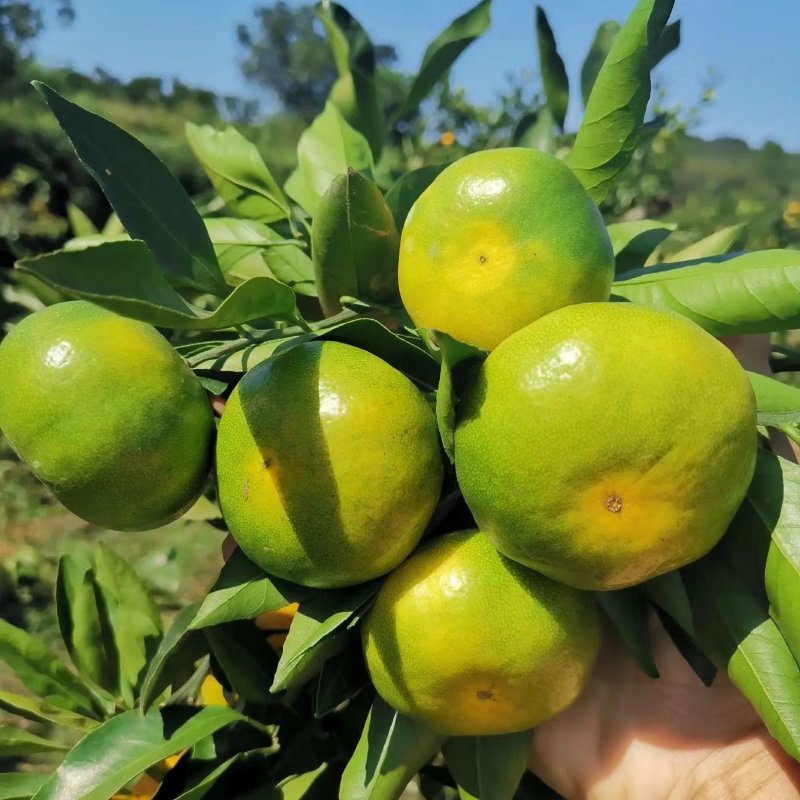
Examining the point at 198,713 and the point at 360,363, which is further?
the point at 198,713

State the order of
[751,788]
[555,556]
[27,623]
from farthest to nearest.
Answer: [27,623], [751,788], [555,556]

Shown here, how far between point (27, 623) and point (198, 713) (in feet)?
7.19

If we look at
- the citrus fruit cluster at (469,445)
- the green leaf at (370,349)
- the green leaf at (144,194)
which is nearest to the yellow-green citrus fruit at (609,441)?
the citrus fruit cluster at (469,445)

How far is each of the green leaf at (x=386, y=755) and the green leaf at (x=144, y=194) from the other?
497mm

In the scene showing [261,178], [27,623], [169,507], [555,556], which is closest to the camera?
[555,556]

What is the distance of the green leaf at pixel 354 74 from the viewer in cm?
102

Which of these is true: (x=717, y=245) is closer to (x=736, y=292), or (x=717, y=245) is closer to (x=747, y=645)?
(x=736, y=292)

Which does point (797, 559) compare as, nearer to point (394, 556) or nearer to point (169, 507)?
point (394, 556)

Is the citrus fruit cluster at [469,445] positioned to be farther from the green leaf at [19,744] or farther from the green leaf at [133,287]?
the green leaf at [19,744]

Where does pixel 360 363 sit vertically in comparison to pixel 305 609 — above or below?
above

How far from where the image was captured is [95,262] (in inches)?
20.0

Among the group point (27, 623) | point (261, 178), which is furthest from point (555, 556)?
point (27, 623)

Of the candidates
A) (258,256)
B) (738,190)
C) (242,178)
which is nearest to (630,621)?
(258,256)

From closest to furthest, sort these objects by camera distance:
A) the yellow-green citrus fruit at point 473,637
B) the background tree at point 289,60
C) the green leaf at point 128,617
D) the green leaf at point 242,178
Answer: the yellow-green citrus fruit at point 473,637 → the green leaf at point 242,178 → the green leaf at point 128,617 → the background tree at point 289,60
